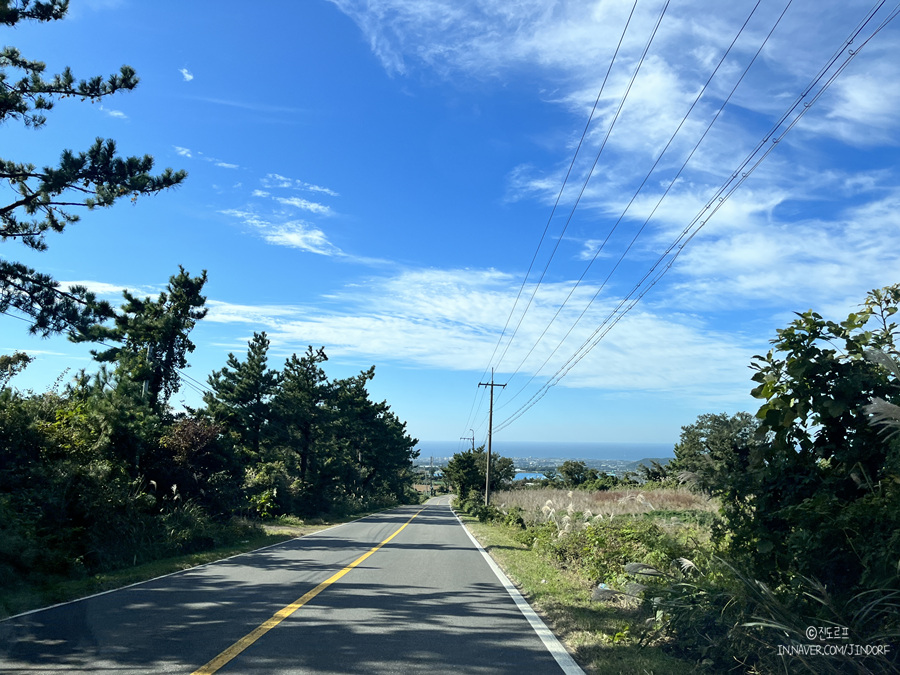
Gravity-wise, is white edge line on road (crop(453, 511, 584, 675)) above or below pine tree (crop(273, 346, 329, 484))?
below

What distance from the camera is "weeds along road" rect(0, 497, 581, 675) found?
6.12 metres

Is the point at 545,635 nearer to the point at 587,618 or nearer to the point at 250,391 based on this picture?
the point at 587,618

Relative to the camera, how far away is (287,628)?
7.55 m

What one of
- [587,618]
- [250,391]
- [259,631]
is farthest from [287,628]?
[250,391]

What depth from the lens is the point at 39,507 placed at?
42.5 ft

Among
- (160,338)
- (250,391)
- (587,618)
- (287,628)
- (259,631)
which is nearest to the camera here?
(259,631)

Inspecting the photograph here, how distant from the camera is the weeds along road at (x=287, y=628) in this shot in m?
6.12

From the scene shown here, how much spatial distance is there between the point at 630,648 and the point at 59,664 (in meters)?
5.88

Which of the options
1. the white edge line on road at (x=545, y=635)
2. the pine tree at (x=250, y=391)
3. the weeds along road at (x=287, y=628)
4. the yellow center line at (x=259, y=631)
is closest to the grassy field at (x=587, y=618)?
the white edge line on road at (x=545, y=635)

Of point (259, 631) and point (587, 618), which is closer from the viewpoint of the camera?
point (259, 631)

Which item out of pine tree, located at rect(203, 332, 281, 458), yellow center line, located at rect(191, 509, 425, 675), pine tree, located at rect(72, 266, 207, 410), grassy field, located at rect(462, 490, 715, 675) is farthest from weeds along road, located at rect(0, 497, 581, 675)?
pine tree, located at rect(203, 332, 281, 458)

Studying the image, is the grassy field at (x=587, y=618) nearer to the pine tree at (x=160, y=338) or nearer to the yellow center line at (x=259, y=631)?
the yellow center line at (x=259, y=631)

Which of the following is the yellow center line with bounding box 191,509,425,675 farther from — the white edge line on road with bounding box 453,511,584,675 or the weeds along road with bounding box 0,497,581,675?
the white edge line on road with bounding box 453,511,584,675

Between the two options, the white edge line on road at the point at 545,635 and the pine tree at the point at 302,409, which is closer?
the white edge line on road at the point at 545,635
